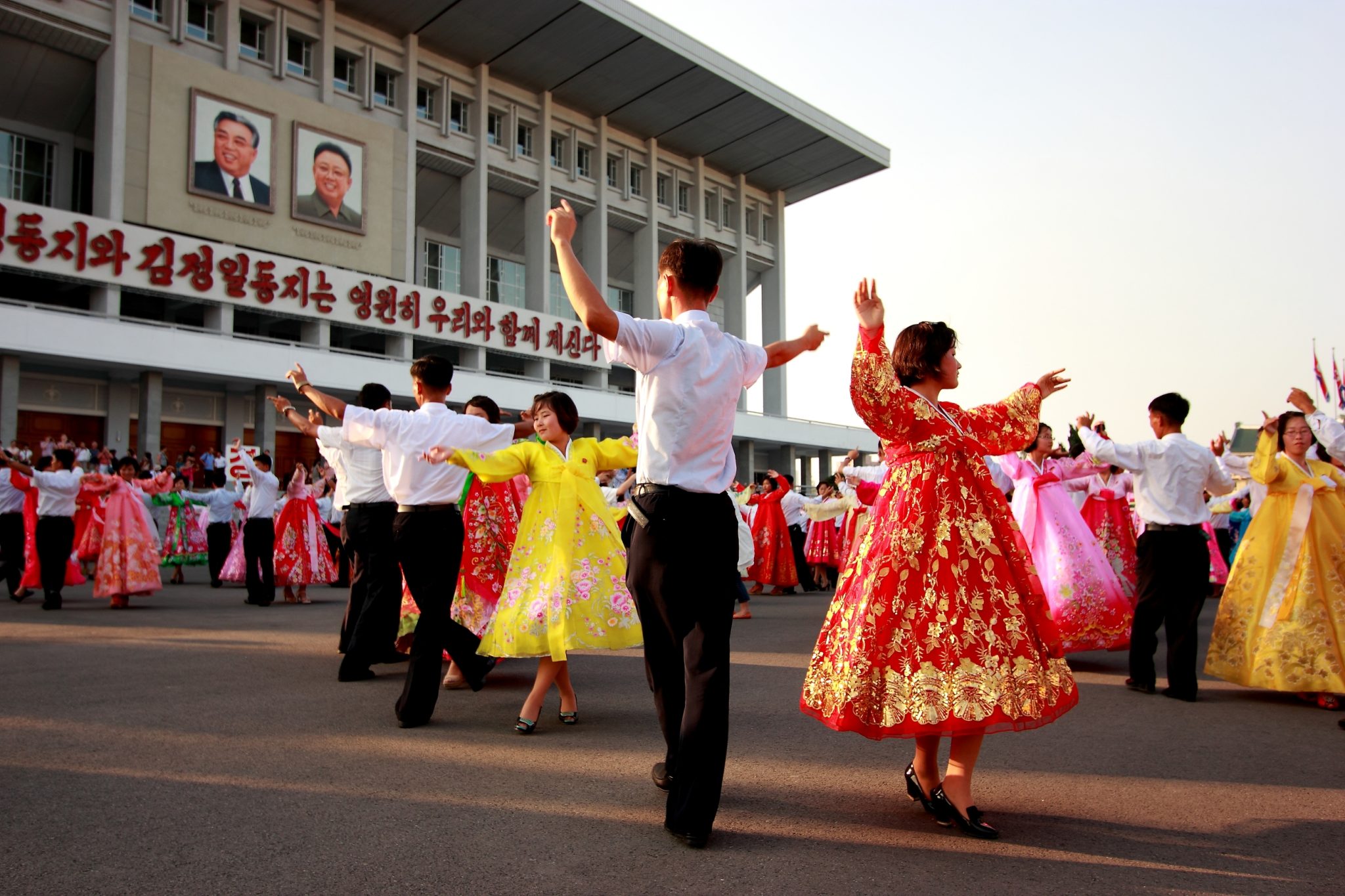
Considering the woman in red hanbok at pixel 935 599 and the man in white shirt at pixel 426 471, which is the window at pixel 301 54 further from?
the woman in red hanbok at pixel 935 599

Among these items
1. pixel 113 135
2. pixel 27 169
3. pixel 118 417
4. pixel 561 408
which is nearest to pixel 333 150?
pixel 113 135

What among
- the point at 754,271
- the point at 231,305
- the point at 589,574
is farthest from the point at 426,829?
the point at 754,271

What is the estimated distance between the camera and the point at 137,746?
425 cm

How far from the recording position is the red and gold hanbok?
3.18 m

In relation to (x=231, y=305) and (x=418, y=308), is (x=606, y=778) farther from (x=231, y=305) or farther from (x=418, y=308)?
(x=418, y=308)

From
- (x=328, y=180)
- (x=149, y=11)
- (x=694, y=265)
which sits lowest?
(x=694, y=265)

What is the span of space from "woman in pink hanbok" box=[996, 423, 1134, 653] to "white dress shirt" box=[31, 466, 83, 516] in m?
10.2

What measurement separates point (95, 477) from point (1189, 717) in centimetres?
1218

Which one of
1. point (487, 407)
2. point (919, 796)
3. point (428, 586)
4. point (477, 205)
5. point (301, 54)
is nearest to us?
point (919, 796)

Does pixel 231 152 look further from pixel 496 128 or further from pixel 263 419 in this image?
pixel 496 128

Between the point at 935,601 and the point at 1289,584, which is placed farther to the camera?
the point at 1289,584

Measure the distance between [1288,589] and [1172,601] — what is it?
682 millimetres

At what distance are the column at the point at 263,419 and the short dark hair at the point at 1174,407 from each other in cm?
2738

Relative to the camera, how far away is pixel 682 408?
3344 mm
